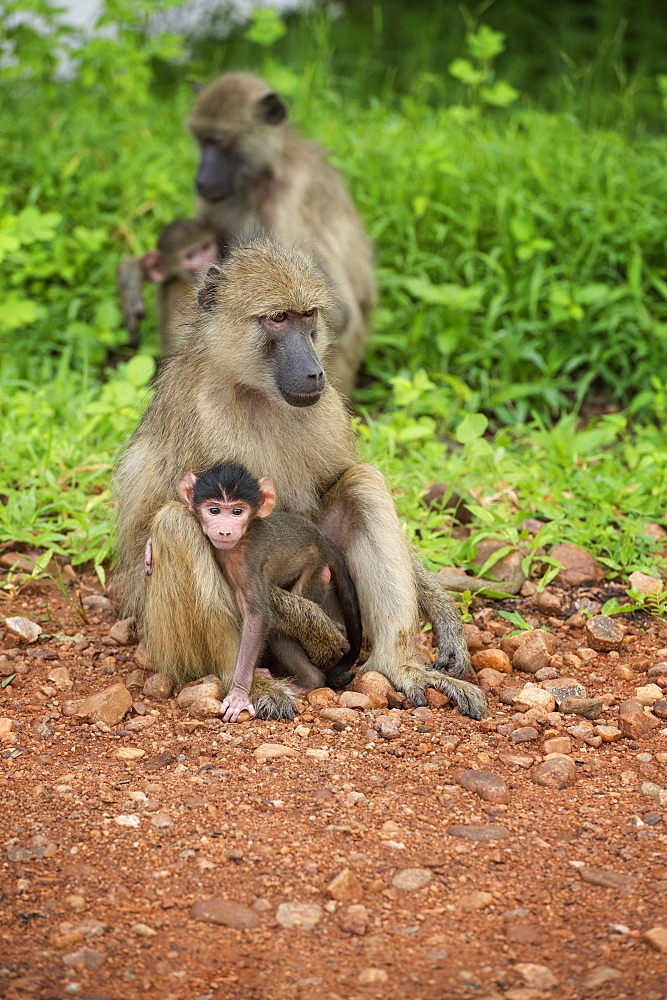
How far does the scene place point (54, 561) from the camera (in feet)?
13.3

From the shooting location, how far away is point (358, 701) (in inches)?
125

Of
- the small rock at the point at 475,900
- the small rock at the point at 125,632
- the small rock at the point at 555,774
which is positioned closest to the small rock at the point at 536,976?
the small rock at the point at 475,900

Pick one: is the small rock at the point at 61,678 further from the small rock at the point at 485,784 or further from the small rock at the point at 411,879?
Result: the small rock at the point at 411,879

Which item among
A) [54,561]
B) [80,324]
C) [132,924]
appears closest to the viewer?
[132,924]

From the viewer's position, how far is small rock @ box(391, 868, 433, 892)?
2.38 metres

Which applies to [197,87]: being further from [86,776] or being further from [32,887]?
[32,887]

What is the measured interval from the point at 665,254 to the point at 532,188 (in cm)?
83

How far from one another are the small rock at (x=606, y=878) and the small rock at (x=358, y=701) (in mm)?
868

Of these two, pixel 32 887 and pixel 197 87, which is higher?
pixel 197 87

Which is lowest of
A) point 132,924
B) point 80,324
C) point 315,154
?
point 80,324

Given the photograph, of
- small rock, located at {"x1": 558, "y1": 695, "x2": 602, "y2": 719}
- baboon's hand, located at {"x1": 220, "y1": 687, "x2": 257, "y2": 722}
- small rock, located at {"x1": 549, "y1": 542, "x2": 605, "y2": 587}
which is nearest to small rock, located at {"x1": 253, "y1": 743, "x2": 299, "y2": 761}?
baboon's hand, located at {"x1": 220, "y1": 687, "x2": 257, "y2": 722}

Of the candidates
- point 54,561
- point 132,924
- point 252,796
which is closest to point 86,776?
point 252,796

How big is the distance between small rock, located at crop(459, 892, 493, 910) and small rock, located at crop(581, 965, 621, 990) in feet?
0.89

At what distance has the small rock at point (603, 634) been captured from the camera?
3.57 m
